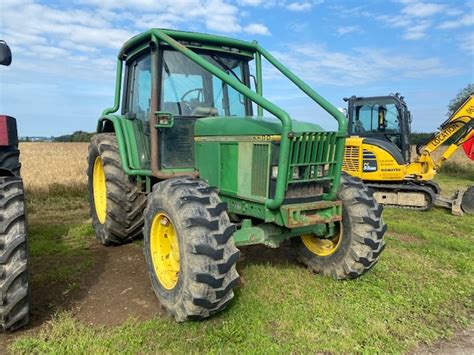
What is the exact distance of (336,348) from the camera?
312 cm

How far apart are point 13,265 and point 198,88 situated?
2.63 metres

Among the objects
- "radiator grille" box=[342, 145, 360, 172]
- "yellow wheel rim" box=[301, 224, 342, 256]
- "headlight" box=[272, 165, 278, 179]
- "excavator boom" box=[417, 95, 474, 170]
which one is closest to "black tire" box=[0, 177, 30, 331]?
"headlight" box=[272, 165, 278, 179]

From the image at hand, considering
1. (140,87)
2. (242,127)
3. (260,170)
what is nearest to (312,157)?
(260,170)

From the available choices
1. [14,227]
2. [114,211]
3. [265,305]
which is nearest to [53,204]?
[114,211]

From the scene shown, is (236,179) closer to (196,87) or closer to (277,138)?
(277,138)

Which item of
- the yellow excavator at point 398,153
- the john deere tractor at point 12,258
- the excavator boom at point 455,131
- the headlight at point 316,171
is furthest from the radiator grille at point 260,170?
the excavator boom at point 455,131

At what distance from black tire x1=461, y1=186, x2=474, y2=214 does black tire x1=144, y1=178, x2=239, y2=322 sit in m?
7.42

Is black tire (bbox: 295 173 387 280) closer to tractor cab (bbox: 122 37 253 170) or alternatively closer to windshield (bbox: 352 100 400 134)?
tractor cab (bbox: 122 37 253 170)

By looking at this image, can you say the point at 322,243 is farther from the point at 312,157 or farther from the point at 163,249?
the point at 163,249

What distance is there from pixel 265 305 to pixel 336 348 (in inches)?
31.8

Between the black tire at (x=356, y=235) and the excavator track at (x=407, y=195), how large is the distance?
563 cm

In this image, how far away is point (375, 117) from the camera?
10.2 m

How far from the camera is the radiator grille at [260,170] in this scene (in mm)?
3791

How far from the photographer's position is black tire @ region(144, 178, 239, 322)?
321cm
